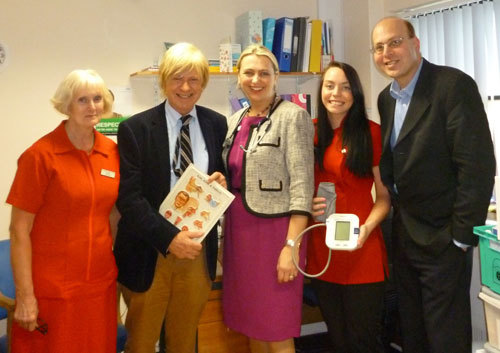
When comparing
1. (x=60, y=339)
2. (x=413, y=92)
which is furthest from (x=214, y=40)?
(x=60, y=339)

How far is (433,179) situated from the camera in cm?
182

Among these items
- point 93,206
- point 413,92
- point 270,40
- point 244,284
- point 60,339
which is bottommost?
point 60,339

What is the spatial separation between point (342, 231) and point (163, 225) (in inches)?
28.2

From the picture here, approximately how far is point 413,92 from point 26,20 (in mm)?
2343

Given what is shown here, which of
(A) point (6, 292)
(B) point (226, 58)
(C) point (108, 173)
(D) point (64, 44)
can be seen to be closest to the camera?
(C) point (108, 173)

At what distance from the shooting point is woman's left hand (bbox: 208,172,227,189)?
1.85 m

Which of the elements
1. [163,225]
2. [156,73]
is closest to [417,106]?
[163,225]

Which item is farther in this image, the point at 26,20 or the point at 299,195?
the point at 26,20

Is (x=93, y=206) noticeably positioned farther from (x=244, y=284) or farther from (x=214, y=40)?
(x=214, y=40)

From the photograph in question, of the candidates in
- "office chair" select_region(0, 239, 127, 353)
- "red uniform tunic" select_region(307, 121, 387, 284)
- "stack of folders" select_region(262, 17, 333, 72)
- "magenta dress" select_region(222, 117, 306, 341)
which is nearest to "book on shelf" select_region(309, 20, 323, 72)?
"stack of folders" select_region(262, 17, 333, 72)

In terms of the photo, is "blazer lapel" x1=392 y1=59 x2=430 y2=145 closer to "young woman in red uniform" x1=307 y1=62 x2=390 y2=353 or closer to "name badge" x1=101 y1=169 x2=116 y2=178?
"young woman in red uniform" x1=307 y1=62 x2=390 y2=353

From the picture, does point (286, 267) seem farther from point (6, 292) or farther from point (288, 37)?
point (288, 37)

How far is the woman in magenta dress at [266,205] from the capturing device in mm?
1854

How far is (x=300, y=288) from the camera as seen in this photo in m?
1.95
